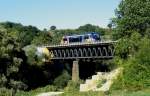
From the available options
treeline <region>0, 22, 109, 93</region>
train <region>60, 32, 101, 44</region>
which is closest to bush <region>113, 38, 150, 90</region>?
treeline <region>0, 22, 109, 93</region>

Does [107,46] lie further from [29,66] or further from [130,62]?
[130,62]

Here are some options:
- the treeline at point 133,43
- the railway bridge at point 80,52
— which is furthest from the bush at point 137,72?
the railway bridge at point 80,52

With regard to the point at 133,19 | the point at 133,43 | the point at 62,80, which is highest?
the point at 133,19

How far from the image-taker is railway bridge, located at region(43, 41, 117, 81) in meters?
91.9

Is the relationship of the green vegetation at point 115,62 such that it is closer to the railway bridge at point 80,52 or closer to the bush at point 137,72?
the bush at point 137,72

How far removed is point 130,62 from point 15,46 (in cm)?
3168

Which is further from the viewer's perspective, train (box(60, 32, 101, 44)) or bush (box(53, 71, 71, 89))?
train (box(60, 32, 101, 44))

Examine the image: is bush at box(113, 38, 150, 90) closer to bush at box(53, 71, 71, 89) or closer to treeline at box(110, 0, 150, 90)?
treeline at box(110, 0, 150, 90)

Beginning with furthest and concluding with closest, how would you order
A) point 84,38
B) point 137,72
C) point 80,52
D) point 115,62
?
point 84,38
point 80,52
point 115,62
point 137,72

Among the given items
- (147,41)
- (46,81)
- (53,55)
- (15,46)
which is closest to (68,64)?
(53,55)

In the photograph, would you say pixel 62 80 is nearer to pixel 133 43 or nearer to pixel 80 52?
pixel 80 52

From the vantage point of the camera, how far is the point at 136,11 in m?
68.2

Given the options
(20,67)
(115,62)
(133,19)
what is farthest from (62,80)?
(115,62)

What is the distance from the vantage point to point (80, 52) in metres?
101
